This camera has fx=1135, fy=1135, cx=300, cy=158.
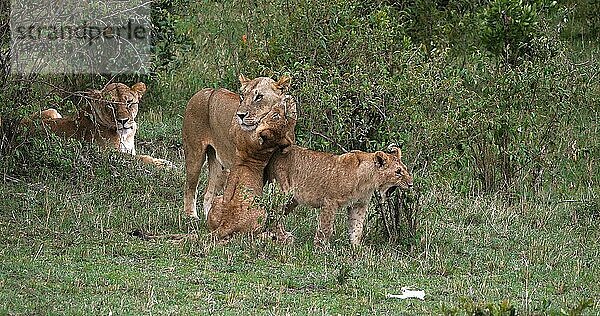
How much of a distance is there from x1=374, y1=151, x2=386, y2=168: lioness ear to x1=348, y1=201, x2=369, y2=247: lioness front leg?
1.21 ft

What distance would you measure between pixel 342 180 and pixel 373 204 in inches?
44.5

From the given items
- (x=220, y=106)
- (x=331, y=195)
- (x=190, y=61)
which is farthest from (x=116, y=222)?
(x=190, y=61)

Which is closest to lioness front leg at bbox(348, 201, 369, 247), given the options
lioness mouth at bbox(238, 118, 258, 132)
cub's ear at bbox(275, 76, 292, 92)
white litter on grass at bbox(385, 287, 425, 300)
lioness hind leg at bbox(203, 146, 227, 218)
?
lioness mouth at bbox(238, 118, 258, 132)

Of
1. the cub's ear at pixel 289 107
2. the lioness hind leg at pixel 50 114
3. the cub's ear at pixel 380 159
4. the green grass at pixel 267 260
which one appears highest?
the cub's ear at pixel 289 107

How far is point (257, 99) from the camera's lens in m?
9.68

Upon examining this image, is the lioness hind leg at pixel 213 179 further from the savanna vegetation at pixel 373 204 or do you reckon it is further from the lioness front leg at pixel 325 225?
the lioness front leg at pixel 325 225

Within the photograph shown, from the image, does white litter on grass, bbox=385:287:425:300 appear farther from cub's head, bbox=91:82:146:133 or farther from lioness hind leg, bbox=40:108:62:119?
lioness hind leg, bbox=40:108:62:119

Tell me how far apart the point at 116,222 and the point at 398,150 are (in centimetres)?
277

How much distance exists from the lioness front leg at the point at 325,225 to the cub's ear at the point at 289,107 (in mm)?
856

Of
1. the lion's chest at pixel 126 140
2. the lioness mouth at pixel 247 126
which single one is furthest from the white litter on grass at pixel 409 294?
the lion's chest at pixel 126 140

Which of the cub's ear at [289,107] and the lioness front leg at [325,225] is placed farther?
the cub's ear at [289,107]

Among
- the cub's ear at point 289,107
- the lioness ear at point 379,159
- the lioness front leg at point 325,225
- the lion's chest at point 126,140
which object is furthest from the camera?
the lion's chest at point 126,140

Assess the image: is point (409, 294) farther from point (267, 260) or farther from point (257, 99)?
point (257, 99)

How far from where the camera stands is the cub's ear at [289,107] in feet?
31.9
